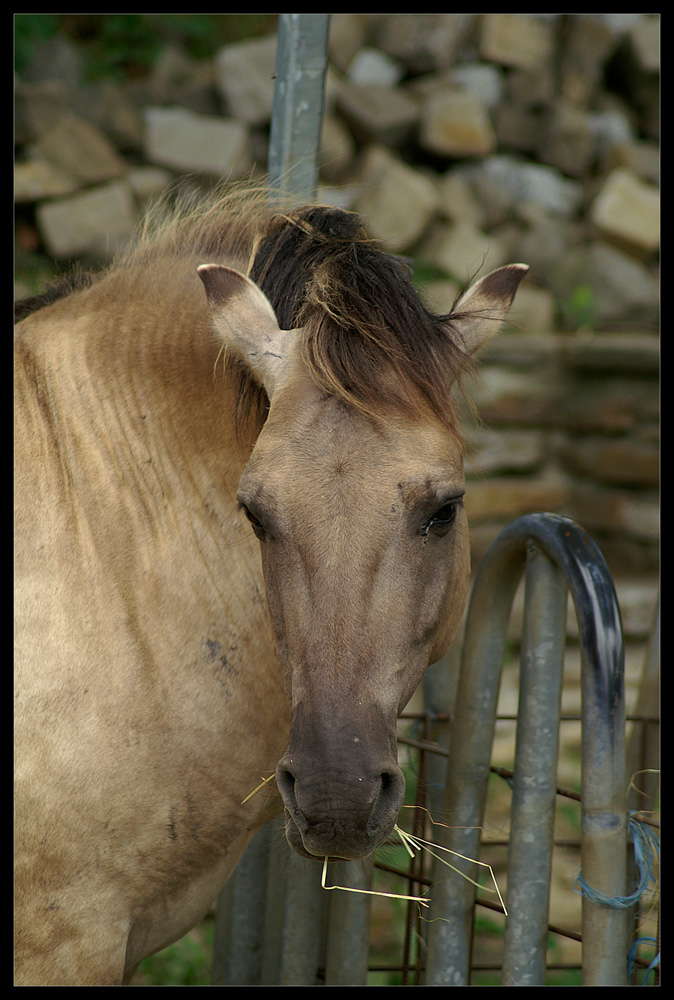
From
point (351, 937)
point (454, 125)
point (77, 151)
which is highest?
point (454, 125)

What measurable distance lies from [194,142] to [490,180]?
2174 mm

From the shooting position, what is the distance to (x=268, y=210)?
7.27 feet

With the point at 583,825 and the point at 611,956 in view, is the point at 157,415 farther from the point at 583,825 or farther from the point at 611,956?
the point at 611,956

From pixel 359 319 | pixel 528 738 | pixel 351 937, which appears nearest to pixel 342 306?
pixel 359 319

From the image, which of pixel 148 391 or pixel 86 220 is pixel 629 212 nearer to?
pixel 86 220

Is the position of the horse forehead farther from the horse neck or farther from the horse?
the horse neck

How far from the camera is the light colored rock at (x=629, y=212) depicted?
5.77 metres

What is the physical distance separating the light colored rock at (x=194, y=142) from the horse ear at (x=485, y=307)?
12.8 ft

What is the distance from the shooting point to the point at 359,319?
174 cm

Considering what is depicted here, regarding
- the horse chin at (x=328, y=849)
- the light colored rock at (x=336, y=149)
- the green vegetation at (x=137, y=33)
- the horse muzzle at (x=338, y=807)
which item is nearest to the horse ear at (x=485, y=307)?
the horse muzzle at (x=338, y=807)

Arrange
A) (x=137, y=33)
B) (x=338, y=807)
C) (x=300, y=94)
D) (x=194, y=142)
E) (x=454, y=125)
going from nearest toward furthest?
(x=338, y=807)
(x=300, y=94)
(x=194, y=142)
(x=454, y=125)
(x=137, y=33)

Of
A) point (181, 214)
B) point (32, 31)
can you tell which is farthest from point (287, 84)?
point (32, 31)

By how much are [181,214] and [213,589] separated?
119 cm

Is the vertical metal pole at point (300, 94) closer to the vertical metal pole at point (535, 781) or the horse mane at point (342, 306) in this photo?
the horse mane at point (342, 306)
